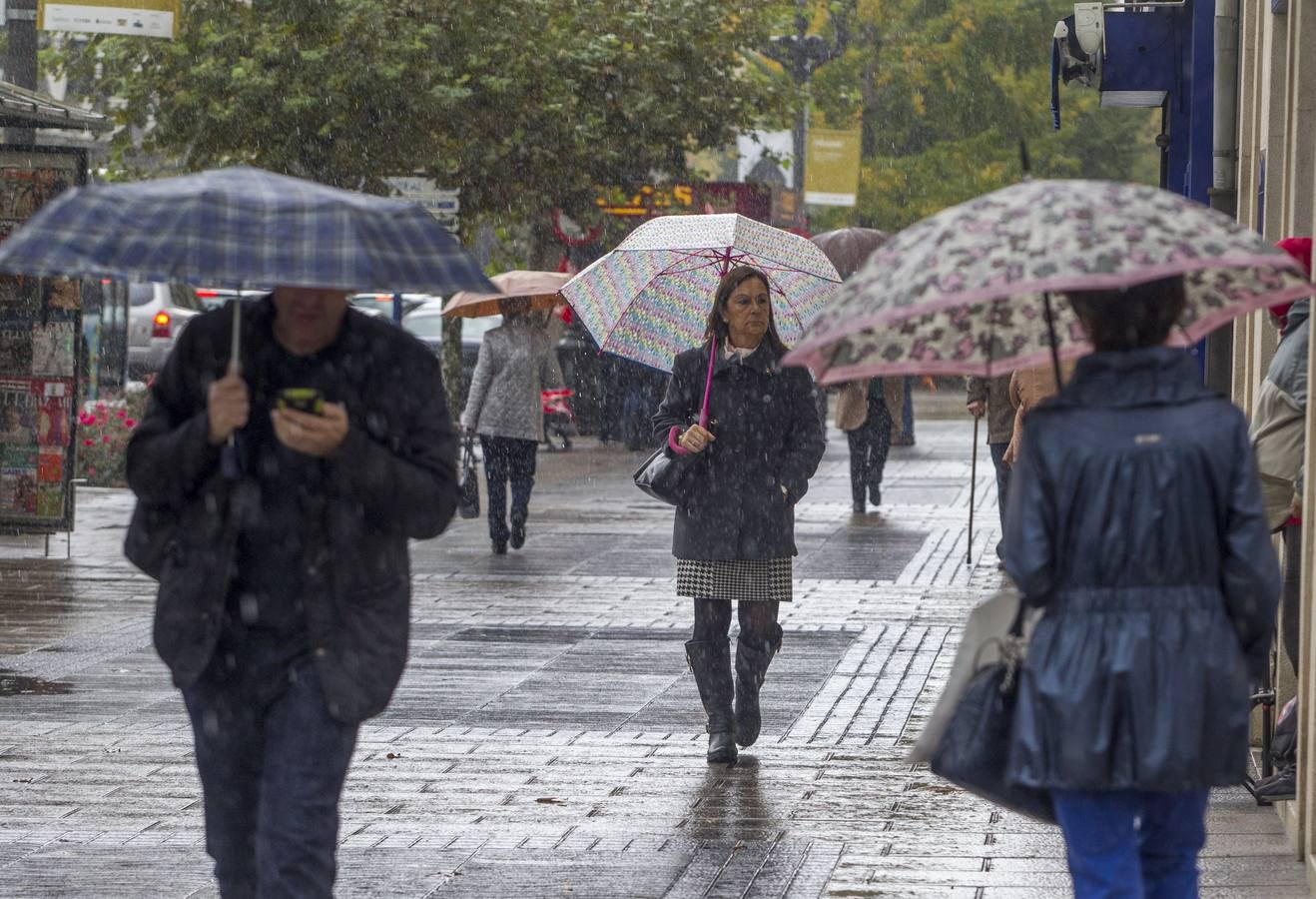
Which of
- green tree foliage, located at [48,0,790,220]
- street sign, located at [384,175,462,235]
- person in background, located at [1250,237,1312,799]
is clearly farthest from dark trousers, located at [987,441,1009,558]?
green tree foliage, located at [48,0,790,220]

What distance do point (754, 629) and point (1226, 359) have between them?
2.99 metres

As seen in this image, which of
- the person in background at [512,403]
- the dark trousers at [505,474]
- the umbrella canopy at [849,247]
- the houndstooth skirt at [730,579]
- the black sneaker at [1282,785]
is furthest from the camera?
the umbrella canopy at [849,247]

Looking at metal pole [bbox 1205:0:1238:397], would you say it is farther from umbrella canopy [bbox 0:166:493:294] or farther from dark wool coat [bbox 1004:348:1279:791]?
umbrella canopy [bbox 0:166:493:294]

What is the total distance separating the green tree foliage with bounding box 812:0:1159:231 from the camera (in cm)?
4266

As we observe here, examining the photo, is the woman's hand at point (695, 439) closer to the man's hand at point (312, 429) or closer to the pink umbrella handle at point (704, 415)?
the pink umbrella handle at point (704, 415)

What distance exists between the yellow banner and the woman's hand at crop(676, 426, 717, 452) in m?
25.5

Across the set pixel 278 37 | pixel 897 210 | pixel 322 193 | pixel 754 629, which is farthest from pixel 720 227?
pixel 897 210

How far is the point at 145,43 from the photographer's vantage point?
22.0m

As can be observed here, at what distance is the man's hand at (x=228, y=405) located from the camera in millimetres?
4312

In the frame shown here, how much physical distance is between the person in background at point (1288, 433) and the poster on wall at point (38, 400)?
29.9 feet

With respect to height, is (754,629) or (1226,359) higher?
(1226,359)

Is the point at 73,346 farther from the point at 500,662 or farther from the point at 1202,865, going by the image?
the point at 1202,865

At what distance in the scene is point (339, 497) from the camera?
4.45 meters

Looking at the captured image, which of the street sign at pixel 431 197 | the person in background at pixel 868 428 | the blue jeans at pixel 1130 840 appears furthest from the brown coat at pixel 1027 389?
the street sign at pixel 431 197
